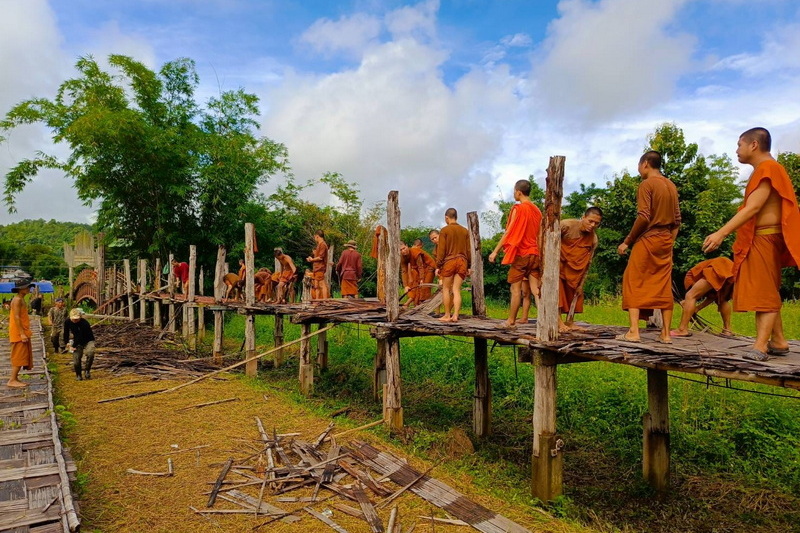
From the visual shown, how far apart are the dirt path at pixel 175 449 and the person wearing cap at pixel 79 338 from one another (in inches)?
13.8

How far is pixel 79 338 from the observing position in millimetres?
12266

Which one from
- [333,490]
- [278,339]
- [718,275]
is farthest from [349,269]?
[718,275]

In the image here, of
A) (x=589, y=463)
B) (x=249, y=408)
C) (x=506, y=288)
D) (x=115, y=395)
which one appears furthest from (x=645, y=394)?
(x=506, y=288)

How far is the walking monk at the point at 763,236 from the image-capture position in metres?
4.34

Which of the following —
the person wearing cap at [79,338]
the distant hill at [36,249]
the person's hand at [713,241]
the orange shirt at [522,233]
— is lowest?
the person wearing cap at [79,338]

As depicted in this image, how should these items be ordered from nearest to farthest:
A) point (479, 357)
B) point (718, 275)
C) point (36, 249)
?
point (718, 275) → point (479, 357) → point (36, 249)

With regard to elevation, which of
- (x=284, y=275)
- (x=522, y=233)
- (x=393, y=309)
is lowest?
(x=393, y=309)

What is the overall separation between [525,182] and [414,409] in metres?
5.89

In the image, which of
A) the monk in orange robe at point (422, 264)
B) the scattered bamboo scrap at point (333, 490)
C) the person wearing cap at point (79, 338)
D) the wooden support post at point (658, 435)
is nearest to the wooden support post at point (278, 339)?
the monk in orange robe at point (422, 264)

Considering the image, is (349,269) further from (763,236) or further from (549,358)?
(763,236)

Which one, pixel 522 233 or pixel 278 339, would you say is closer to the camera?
pixel 522 233

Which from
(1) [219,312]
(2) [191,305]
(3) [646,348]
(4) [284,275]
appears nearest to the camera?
(3) [646,348]

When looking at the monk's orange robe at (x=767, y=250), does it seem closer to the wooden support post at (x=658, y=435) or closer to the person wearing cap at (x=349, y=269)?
the wooden support post at (x=658, y=435)

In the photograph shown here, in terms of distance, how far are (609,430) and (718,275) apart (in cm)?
396
